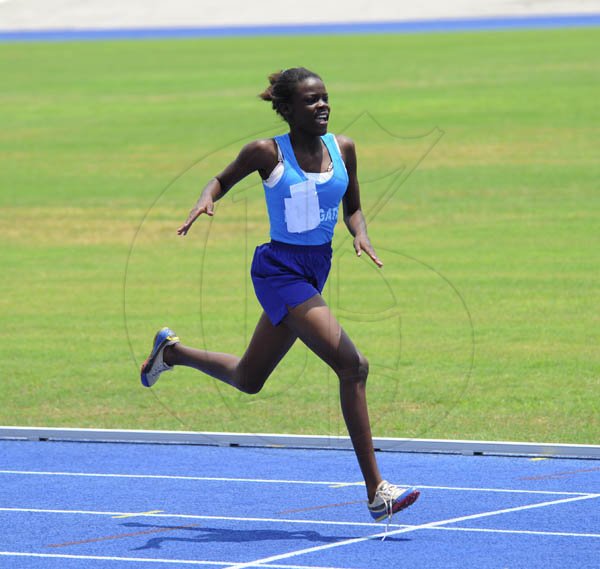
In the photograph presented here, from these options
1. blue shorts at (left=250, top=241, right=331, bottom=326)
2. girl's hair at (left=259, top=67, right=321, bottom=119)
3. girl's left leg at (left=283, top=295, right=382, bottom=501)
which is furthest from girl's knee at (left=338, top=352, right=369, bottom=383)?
girl's hair at (left=259, top=67, right=321, bottom=119)

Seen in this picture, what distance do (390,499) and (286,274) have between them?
120cm

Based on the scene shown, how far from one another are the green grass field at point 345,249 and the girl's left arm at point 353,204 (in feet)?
4.24

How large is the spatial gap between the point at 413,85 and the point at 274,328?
31.4m

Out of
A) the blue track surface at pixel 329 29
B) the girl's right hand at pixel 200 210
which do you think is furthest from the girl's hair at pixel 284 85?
the blue track surface at pixel 329 29

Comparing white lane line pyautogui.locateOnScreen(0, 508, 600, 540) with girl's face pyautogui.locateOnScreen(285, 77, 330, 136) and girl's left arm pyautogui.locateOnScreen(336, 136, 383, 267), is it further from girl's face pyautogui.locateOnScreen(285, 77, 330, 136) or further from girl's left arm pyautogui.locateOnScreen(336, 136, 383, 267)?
girl's face pyautogui.locateOnScreen(285, 77, 330, 136)

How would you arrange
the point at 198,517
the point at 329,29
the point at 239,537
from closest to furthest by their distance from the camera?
the point at 239,537, the point at 198,517, the point at 329,29

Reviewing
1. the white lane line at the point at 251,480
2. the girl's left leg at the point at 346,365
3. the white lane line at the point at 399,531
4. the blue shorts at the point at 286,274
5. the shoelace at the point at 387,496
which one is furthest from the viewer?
the white lane line at the point at 251,480

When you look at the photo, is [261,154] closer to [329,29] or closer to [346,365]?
[346,365]

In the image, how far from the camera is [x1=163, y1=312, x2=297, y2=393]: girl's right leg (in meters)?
7.10

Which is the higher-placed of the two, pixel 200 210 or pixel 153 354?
pixel 200 210

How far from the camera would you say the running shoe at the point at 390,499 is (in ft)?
21.6

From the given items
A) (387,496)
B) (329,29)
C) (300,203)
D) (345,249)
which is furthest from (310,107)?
(329,29)

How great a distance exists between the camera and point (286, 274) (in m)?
6.89

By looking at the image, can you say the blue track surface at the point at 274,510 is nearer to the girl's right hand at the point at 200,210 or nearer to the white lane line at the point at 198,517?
the white lane line at the point at 198,517
